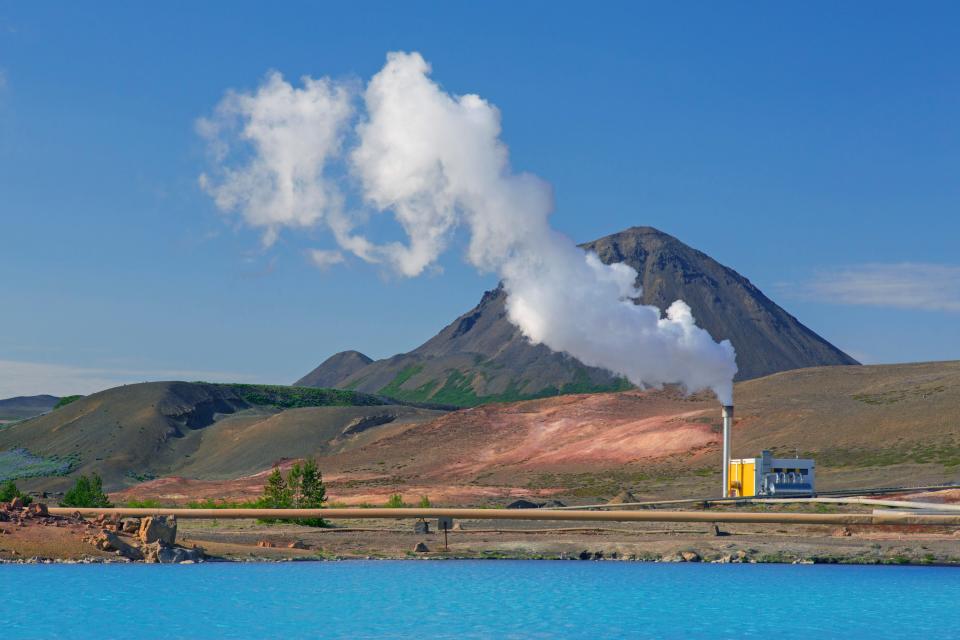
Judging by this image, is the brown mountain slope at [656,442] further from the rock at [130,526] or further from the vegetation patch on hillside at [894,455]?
the rock at [130,526]

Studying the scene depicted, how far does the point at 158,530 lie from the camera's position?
156ft

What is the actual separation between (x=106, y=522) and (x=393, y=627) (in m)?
21.1

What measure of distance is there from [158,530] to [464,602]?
619 inches

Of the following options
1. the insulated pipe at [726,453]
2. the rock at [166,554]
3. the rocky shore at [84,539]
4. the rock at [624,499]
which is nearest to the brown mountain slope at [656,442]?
the insulated pipe at [726,453]

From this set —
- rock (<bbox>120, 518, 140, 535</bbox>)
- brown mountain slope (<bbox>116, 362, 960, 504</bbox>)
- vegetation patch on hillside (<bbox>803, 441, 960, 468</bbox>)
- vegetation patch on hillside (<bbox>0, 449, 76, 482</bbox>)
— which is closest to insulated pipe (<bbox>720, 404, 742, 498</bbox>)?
brown mountain slope (<bbox>116, 362, 960, 504</bbox>)

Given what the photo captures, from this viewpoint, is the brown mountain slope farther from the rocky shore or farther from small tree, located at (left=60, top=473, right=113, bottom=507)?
the rocky shore

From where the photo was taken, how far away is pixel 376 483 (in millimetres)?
131875

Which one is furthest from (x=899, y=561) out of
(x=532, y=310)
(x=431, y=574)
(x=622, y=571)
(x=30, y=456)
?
(x=30, y=456)

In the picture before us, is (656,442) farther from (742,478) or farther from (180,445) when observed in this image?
(180,445)

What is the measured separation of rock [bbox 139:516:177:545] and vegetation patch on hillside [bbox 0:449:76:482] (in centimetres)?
12135

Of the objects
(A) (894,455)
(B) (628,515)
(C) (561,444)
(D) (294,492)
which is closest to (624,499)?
(D) (294,492)

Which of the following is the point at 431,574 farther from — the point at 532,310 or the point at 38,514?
the point at 532,310

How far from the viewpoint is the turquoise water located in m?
31.3

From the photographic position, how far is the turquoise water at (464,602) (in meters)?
31.3
